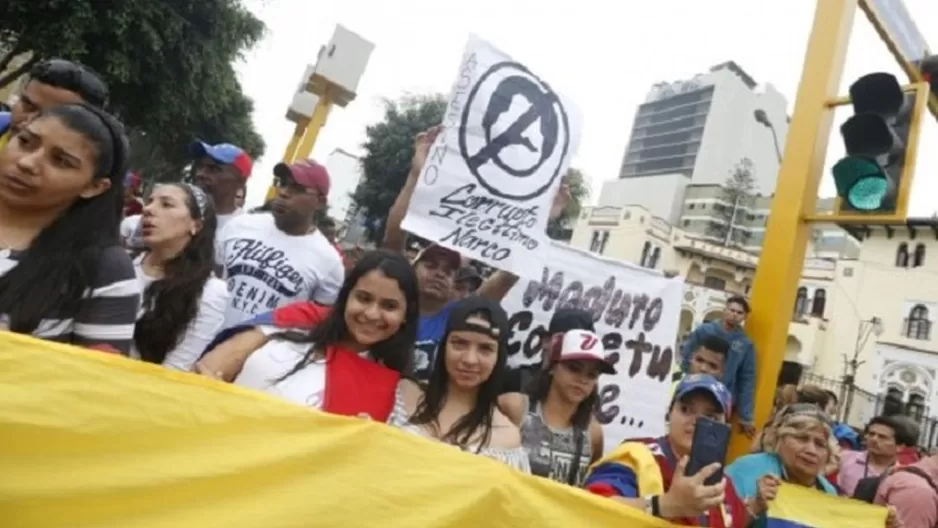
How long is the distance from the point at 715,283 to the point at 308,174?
55.9 m

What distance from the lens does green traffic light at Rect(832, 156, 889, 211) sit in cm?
371

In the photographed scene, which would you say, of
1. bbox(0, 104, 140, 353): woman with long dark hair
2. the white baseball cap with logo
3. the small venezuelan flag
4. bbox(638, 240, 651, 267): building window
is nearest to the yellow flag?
bbox(0, 104, 140, 353): woman with long dark hair

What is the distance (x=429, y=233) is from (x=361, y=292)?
3.53ft

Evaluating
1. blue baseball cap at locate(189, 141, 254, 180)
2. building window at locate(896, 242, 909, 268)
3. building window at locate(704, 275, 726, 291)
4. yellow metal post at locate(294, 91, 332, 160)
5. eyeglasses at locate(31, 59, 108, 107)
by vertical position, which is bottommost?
eyeglasses at locate(31, 59, 108, 107)

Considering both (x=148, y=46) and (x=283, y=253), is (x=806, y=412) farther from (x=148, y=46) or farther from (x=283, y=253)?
(x=148, y=46)

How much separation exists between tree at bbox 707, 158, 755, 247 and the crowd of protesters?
6936 centimetres

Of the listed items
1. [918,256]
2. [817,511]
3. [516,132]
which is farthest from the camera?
[918,256]

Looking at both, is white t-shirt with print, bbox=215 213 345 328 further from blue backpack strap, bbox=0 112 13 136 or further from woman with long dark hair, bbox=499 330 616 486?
woman with long dark hair, bbox=499 330 616 486

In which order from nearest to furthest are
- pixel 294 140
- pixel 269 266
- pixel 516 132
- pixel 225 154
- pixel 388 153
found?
pixel 269 266
pixel 516 132
pixel 225 154
pixel 294 140
pixel 388 153

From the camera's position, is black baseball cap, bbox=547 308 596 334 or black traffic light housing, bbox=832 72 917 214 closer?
black traffic light housing, bbox=832 72 917 214

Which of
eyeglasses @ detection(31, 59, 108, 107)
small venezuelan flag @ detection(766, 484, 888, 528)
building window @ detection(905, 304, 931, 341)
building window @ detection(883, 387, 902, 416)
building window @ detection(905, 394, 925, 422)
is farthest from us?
building window @ detection(905, 304, 931, 341)

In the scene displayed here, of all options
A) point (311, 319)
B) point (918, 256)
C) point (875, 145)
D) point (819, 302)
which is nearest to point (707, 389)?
point (311, 319)

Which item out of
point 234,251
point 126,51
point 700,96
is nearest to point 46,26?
point 126,51

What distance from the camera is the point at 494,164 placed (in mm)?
3791
